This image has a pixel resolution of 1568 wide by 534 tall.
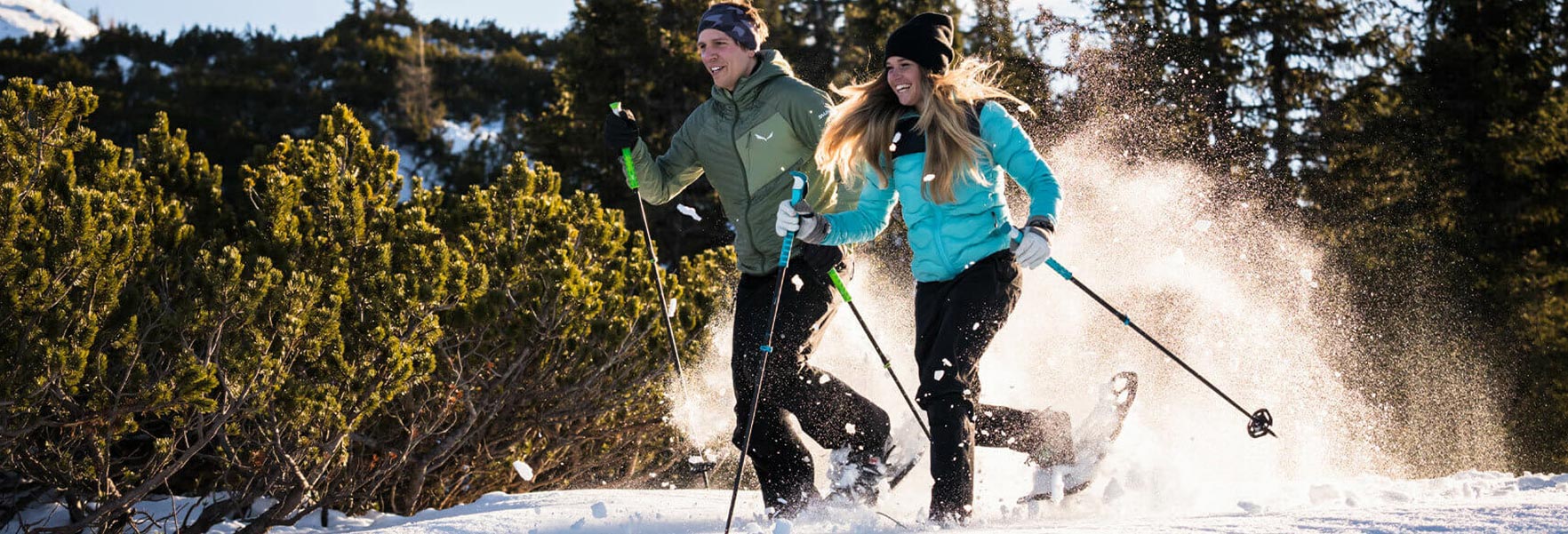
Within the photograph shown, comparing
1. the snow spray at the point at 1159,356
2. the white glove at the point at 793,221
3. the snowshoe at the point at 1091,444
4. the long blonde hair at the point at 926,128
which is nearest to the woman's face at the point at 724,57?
the long blonde hair at the point at 926,128

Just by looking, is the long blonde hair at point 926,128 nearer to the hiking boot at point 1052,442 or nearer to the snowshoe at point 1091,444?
the hiking boot at point 1052,442

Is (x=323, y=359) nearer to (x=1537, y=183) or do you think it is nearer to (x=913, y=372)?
(x=913, y=372)

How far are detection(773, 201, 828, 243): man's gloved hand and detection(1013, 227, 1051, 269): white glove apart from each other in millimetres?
635

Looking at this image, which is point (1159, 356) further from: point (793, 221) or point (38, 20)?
point (38, 20)

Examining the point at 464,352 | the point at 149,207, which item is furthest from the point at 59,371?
the point at 464,352

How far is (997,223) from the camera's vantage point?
3.97 m

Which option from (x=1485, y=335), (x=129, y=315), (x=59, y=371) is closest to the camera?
(x=59, y=371)

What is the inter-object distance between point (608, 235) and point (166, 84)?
93.4 ft

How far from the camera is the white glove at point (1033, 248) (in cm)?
363

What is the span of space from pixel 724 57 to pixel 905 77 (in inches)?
26.3

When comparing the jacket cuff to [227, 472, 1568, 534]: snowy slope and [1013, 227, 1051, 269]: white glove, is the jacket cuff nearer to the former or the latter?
[1013, 227, 1051, 269]: white glove

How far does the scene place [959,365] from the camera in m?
3.89

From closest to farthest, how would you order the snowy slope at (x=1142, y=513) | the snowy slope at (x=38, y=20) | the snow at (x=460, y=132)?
the snowy slope at (x=1142, y=513), the snow at (x=460, y=132), the snowy slope at (x=38, y=20)

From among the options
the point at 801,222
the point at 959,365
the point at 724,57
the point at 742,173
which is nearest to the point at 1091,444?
the point at 959,365
